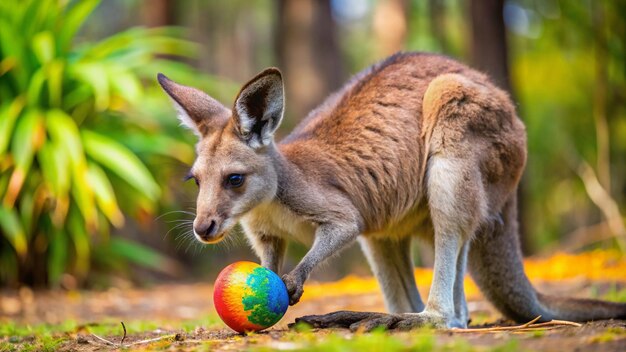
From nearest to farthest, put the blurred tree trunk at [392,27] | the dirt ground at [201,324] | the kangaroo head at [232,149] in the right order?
the dirt ground at [201,324], the kangaroo head at [232,149], the blurred tree trunk at [392,27]

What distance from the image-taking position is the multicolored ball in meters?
4.02

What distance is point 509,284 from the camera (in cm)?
513

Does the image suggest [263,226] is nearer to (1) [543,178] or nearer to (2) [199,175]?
(2) [199,175]

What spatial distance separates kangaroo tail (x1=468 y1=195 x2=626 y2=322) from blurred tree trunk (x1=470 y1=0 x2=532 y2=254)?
5.77 m

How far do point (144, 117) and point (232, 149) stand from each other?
5.07 m

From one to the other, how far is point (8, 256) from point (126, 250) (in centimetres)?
131

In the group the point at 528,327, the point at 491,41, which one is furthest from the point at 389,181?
the point at 491,41

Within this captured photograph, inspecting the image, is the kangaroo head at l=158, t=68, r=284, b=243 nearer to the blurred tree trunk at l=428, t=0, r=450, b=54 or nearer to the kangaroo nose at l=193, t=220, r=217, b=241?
the kangaroo nose at l=193, t=220, r=217, b=241

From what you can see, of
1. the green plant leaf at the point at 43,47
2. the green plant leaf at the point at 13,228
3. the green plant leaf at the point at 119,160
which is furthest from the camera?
the green plant leaf at the point at 43,47

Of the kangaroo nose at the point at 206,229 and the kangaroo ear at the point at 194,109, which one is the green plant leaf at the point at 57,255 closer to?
the kangaroo ear at the point at 194,109

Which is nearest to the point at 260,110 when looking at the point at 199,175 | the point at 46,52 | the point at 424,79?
the point at 199,175

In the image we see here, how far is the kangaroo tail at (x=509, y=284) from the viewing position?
16.8 ft

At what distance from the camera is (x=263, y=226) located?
4.65 m

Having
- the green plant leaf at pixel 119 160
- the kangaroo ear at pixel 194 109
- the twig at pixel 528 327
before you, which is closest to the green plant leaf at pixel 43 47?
the green plant leaf at pixel 119 160
